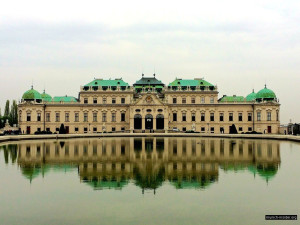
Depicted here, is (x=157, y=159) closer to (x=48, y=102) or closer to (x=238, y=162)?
(x=238, y=162)

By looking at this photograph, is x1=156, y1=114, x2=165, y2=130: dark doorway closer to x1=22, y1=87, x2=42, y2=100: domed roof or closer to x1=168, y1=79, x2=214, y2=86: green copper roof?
x1=168, y1=79, x2=214, y2=86: green copper roof

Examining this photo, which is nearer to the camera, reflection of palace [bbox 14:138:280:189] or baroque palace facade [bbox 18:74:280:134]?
reflection of palace [bbox 14:138:280:189]

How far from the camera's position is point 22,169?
33.2 m

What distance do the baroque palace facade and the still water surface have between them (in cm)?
7390

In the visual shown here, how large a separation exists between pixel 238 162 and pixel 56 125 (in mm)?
82773

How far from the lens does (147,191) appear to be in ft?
76.8

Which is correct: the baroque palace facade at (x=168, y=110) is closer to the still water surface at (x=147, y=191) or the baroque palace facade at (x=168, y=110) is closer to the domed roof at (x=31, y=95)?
the domed roof at (x=31, y=95)

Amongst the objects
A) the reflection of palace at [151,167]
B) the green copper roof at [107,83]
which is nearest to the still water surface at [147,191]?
the reflection of palace at [151,167]

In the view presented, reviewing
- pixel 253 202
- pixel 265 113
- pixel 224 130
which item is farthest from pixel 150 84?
pixel 253 202

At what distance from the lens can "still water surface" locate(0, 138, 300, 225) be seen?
18.0 metres

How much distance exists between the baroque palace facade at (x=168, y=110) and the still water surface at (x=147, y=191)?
73.9 meters

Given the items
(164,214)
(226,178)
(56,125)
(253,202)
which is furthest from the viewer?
(56,125)

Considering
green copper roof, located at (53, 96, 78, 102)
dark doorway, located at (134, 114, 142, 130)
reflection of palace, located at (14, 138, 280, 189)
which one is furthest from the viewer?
green copper roof, located at (53, 96, 78, 102)

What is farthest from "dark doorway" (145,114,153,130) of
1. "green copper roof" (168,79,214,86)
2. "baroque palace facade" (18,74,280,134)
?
"green copper roof" (168,79,214,86)
